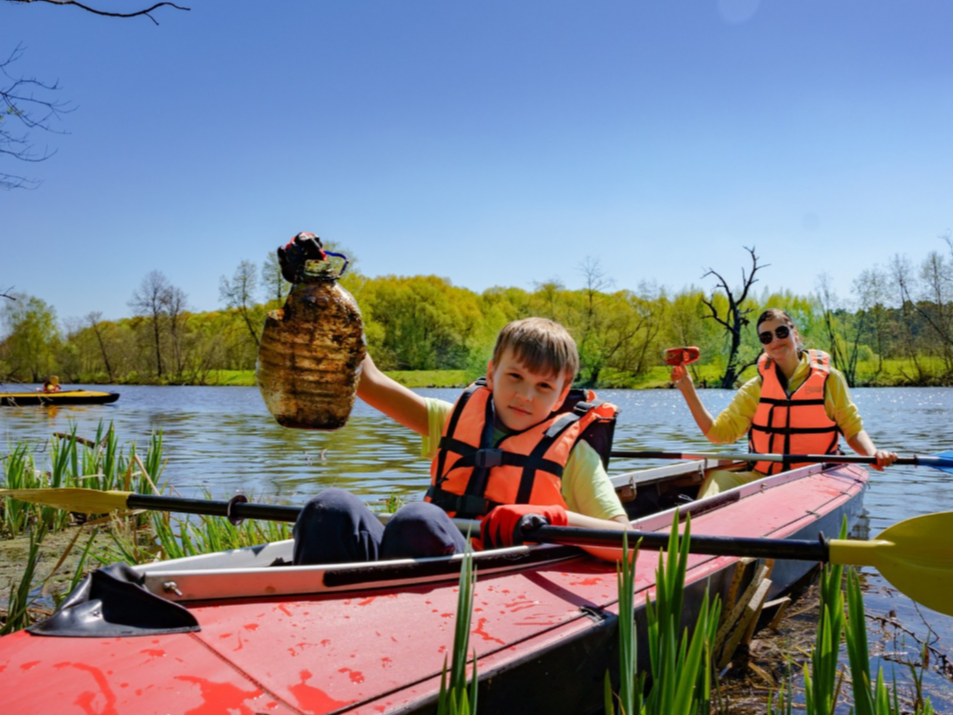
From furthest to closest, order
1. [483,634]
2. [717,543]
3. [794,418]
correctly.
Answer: [794,418] < [717,543] < [483,634]

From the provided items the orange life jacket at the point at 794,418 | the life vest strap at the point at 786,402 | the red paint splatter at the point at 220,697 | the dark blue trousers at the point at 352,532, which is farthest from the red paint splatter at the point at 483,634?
the life vest strap at the point at 786,402

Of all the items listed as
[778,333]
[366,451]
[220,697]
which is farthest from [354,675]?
[366,451]

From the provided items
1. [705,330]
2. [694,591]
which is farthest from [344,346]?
[705,330]

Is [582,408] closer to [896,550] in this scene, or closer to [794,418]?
[896,550]

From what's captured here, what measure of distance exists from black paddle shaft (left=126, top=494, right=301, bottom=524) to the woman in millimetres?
3549

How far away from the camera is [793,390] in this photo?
18.9 ft

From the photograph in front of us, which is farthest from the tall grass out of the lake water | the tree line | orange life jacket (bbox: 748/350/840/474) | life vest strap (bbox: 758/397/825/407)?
the tree line

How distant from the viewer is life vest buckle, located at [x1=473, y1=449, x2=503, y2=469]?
2.79 m

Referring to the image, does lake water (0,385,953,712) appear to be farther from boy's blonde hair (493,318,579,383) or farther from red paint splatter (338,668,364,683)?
red paint splatter (338,668,364,683)

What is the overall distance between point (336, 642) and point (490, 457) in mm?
1038

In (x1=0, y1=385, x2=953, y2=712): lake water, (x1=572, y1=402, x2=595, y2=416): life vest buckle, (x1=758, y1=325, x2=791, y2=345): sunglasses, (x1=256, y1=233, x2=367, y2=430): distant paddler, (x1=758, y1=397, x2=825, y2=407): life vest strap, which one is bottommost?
(x1=0, y1=385, x2=953, y2=712): lake water

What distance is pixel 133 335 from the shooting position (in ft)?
172

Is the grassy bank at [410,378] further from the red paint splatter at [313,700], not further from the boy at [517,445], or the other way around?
the red paint splatter at [313,700]

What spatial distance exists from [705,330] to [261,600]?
46.0 metres
